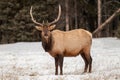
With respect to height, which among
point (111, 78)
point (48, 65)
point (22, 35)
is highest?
point (111, 78)

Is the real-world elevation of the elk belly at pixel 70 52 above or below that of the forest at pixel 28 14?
above

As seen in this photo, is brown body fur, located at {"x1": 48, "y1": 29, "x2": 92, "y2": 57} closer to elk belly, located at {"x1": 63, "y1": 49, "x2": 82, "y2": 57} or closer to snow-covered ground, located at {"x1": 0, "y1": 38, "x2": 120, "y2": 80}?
elk belly, located at {"x1": 63, "y1": 49, "x2": 82, "y2": 57}

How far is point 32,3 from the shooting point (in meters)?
42.2

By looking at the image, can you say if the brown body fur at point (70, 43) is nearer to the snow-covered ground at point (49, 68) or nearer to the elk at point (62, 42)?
the elk at point (62, 42)

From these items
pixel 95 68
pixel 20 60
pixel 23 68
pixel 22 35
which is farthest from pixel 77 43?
pixel 22 35

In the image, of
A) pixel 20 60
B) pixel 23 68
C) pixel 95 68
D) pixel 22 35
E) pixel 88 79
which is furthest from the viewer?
pixel 22 35

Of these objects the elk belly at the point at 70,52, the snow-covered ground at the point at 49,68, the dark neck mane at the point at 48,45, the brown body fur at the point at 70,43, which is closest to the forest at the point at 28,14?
the snow-covered ground at the point at 49,68

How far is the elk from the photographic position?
45.4 feet

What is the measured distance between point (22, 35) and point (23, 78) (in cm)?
2834

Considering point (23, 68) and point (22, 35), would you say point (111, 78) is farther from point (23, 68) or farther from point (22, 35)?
point (22, 35)

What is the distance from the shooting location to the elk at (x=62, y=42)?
45.4 ft

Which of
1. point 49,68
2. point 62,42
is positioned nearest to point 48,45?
point 62,42

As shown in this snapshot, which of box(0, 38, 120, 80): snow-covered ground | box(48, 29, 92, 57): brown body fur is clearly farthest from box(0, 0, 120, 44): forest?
box(48, 29, 92, 57): brown body fur

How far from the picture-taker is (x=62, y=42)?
14.3m
